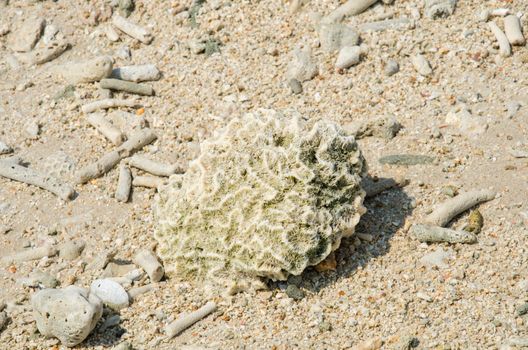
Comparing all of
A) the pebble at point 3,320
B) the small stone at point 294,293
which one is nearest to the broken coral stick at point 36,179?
the pebble at point 3,320

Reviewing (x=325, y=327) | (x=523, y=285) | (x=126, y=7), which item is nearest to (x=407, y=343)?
(x=325, y=327)

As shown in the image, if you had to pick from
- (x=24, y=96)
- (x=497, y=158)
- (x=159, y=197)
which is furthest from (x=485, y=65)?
(x=24, y=96)

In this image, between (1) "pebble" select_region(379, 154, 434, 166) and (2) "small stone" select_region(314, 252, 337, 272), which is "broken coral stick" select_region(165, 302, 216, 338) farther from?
(1) "pebble" select_region(379, 154, 434, 166)

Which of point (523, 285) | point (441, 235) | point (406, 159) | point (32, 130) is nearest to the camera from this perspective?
point (523, 285)

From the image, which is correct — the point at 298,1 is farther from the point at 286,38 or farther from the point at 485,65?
the point at 485,65

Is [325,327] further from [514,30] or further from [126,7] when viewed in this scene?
[126,7]
